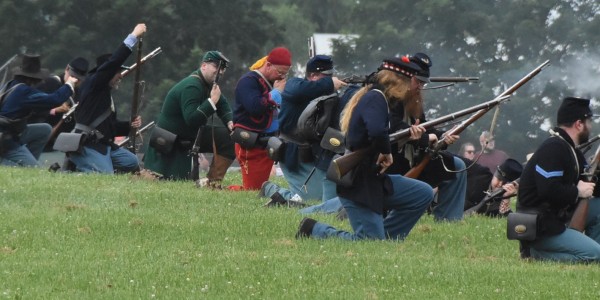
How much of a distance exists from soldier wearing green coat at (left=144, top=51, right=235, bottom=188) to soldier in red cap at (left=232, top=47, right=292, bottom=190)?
1.42 feet

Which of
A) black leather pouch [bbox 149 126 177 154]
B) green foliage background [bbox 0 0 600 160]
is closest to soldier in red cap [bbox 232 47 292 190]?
black leather pouch [bbox 149 126 177 154]

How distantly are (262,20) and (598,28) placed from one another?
10.9 meters

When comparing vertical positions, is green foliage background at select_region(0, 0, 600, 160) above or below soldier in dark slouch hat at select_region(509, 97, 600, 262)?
below

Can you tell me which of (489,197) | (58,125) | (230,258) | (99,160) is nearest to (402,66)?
(230,258)

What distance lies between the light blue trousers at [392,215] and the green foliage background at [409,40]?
102 feet

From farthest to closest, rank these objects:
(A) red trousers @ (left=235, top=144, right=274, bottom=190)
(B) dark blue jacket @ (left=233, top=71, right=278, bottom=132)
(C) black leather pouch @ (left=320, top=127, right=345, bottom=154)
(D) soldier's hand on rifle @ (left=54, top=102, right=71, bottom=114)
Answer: (D) soldier's hand on rifle @ (left=54, top=102, right=71, bottom=114)
(A) red trousers @ (left=235, top=144, right=274, bottom=190)
(B) dark blue jacket @ (left=233, top=71, right=278, bottom=132)
(C) black leather pouch @ (left=320, top=127, right=345, bottom=154)

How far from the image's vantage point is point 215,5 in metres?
48.0

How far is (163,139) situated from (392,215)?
5888 mm

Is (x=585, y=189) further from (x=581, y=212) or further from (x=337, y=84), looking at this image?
(x=337, y=84)

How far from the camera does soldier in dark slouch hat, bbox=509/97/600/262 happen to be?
11906 millimetres

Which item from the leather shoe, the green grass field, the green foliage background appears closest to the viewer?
the green grass field

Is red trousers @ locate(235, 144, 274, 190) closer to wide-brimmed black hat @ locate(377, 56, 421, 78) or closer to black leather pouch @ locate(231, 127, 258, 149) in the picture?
black leather pouch @ locate(231, 127, 258, 149)

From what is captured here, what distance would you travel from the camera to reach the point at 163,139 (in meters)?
18.5

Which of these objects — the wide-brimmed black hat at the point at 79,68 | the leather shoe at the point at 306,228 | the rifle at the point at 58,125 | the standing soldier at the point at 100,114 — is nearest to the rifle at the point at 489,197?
the leather shoe at the point at 306,228
